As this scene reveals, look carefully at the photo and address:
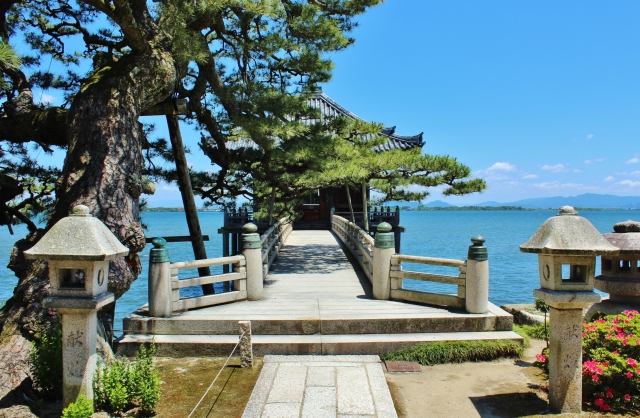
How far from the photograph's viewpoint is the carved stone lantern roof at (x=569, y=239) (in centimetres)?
447

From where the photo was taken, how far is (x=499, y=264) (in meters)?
34.4

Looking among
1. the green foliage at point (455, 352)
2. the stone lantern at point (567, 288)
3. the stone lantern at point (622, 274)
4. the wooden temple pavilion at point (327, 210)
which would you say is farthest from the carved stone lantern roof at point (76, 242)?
the wooden temple pavilion at point (327, 210)

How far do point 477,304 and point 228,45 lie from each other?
25.6 ft

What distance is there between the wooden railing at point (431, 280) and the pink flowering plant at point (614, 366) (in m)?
2.41

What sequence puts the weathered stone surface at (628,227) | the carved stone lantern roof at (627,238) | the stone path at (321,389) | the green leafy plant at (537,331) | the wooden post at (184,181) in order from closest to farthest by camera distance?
the stone path at (321,389), the carved stone lantern roof at (627,238), the weathered stone surface at (628,227), the green leafy plant at (537,331), the wooden post at (184,181)

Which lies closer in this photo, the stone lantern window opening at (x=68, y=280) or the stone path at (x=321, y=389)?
the stone lantern window opening at (x=68, y=280)

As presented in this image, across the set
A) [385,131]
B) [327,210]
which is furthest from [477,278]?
[385,131]

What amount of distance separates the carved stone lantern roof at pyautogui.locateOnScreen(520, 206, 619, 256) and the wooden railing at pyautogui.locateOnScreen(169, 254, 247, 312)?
4834 mm

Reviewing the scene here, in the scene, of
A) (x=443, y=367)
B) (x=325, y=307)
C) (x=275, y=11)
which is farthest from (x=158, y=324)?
(x=275, y=11)

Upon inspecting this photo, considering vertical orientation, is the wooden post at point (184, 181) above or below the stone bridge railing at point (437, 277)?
→ above

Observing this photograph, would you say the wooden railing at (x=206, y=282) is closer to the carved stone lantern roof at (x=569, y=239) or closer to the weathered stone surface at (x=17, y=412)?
the weathered stone surface at (x=17, y=412)

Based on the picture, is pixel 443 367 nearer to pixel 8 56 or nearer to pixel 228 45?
pixel 8 56

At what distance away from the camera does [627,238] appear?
5832 mm

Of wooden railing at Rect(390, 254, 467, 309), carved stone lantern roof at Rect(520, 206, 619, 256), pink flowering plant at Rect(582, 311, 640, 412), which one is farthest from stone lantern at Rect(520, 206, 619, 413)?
wooden railing at Rect(390, 254, 467, 309)
